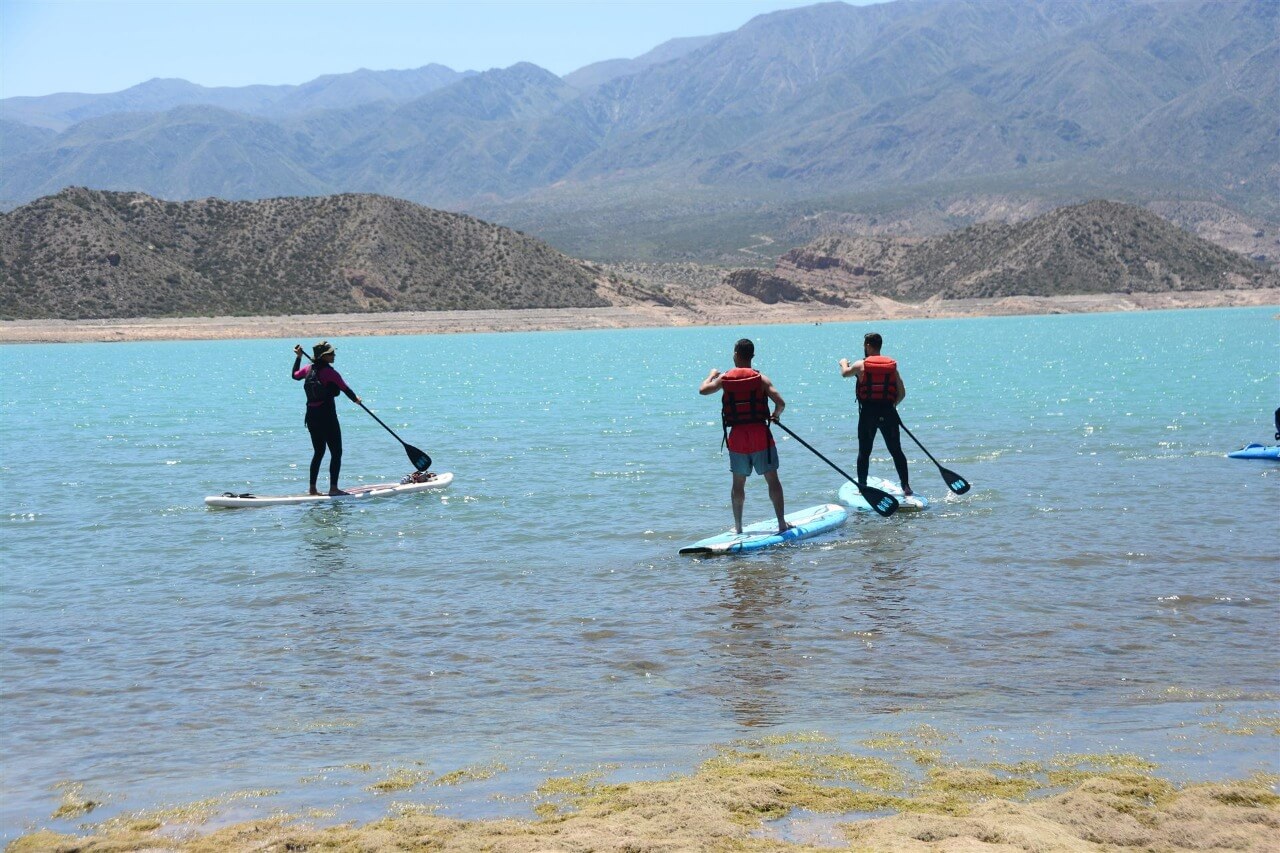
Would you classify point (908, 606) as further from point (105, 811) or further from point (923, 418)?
point (923, 418)

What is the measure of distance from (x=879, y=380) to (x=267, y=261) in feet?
427

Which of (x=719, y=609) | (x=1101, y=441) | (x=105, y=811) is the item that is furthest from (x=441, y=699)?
(x=1101, y=441)

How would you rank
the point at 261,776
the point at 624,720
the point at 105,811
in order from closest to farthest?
1. the point at 105,811
2. the point at 261,776
3. the point at 624,720

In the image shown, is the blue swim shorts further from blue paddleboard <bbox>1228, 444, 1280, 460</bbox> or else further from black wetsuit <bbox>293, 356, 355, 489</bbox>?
blue paddleboard <bbox>1228, 444, 1280, 460</bbox>

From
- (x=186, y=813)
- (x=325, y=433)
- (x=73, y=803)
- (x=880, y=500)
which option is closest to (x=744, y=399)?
(x=880, y=500)

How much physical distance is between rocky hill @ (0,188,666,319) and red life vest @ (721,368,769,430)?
11837cm

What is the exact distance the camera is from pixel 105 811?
22.5 ft

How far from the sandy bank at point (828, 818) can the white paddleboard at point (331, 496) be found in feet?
36.5

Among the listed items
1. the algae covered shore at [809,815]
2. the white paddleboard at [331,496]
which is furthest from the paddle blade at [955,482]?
the algae covered shore at [809,815]

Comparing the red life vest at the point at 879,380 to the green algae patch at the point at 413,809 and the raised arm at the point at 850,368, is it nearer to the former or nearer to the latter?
the raised arm at the point at 850,368

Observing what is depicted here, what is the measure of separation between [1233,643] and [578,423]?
2207cm

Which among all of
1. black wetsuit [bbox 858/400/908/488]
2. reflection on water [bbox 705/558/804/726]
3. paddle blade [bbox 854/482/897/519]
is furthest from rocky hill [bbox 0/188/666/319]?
reflection on water [bbox 705/558/804/726]

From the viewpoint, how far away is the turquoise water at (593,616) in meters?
7.80

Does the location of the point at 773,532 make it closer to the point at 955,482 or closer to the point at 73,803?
the point at 955,482
